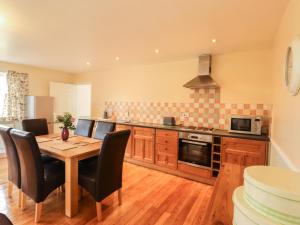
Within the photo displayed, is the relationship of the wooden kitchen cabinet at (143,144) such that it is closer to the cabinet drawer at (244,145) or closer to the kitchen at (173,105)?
the kitchen at (173,105)

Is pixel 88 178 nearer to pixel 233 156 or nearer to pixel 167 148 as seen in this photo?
pixel 167 148

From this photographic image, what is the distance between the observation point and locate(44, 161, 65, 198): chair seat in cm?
191

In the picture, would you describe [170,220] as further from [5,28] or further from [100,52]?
[5,28]

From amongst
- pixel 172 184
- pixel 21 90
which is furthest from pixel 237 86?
pixel 21 90

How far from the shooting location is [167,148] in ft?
11.0

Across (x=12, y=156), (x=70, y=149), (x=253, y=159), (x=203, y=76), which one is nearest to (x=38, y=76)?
(x=12, y=156)

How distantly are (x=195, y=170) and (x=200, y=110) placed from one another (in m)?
1.16

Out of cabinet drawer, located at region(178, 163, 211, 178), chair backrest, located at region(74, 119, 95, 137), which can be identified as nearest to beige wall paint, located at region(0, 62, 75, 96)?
chair backrest, located at region(74, 119, 95, 137)

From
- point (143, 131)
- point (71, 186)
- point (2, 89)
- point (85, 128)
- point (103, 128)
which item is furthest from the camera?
point (2, 89)

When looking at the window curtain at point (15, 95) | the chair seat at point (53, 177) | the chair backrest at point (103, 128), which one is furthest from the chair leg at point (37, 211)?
the window curtain at point (15, 95)

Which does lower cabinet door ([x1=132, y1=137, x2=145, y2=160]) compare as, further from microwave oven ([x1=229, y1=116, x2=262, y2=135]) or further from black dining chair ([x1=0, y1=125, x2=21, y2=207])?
black dining chair ([x1=0, y1=125, x2=21, y2=207])

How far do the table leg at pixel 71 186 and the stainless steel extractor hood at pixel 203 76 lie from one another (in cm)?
240

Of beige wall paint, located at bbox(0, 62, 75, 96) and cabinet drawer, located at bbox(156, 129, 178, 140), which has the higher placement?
beige wall paint, located at bbox(0, 62, 75, 96)

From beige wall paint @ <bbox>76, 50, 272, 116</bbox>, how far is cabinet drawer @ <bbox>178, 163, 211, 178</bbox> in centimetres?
132
